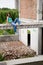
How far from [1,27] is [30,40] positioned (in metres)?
5.09

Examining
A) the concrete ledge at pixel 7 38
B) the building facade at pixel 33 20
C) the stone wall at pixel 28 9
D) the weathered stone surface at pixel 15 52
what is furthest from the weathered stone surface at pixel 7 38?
the stone wall at pixel 28 9

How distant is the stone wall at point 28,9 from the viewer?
13781 mm

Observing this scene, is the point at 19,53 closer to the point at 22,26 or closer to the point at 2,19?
the point at 22,26

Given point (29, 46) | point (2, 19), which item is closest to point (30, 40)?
point (29, 46)

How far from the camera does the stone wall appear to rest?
13.8 m

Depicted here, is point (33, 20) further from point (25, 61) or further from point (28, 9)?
point (25, 61)

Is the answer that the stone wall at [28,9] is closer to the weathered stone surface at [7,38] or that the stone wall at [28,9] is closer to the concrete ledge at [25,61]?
the weathered stone surface at [7,38]

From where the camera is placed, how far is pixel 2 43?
14922 mm

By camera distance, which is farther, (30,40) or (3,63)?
(30,40)

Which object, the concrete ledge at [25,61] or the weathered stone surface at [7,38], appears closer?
the concrete ledge at [25,61]

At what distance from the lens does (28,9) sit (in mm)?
14875

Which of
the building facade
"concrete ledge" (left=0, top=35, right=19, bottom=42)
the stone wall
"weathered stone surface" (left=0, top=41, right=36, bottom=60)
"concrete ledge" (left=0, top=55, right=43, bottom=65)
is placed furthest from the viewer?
"concrete ledge" (left=0, top=35, right=19, bottom=42)

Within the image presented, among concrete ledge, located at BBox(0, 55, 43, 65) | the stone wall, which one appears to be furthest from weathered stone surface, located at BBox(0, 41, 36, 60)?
the stone wall

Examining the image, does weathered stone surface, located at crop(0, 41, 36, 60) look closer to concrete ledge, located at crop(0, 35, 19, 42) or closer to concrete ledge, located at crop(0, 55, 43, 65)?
concrete ledge, located at crop(0, 55, 43, 65)
